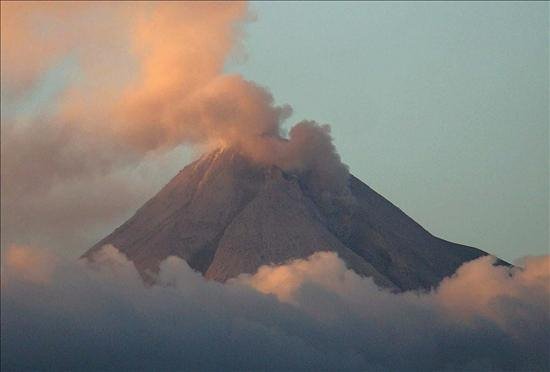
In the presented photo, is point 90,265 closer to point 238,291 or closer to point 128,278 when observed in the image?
point 128,278

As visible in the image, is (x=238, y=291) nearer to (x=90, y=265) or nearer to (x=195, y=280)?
(x=195, y=280)

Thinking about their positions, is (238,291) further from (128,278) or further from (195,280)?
(128,278)

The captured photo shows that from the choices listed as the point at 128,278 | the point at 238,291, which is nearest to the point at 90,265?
the point at 128,278

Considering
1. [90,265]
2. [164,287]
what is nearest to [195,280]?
[164,287]

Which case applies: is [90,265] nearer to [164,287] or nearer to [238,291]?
[164,287]
